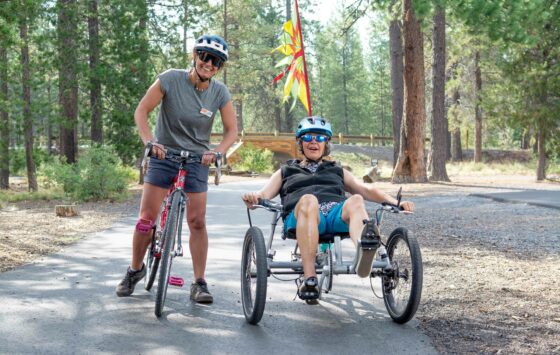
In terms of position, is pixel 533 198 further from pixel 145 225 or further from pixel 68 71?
pixel 68 71

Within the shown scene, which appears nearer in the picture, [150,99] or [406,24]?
[150,99]

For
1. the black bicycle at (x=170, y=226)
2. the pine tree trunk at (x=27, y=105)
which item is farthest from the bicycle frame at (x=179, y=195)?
the pine tree trunk at (x=27, y=105)

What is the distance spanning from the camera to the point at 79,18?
22.6m

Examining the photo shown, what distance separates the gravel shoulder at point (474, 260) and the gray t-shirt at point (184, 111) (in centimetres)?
217

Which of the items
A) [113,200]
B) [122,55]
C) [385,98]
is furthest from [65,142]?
[385,98]

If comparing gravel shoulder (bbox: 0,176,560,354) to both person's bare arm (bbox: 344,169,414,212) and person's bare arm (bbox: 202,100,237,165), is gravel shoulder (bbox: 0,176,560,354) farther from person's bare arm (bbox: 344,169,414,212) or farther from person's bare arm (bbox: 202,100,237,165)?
person's bare arm (bbox: 202,100,237,165)

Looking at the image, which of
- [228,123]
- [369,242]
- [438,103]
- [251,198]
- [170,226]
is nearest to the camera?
[369,242]

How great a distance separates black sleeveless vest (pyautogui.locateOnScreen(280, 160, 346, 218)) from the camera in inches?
222

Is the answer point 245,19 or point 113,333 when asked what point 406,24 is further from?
point 245,19

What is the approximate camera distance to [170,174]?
232 inches

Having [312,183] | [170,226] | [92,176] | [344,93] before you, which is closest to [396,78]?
[92,176]

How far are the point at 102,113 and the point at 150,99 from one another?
58.9 feet

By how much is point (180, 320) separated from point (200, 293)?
1.95 ft

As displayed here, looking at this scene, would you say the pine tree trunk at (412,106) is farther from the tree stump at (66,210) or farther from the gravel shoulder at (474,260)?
the tree stump at (66,210)
